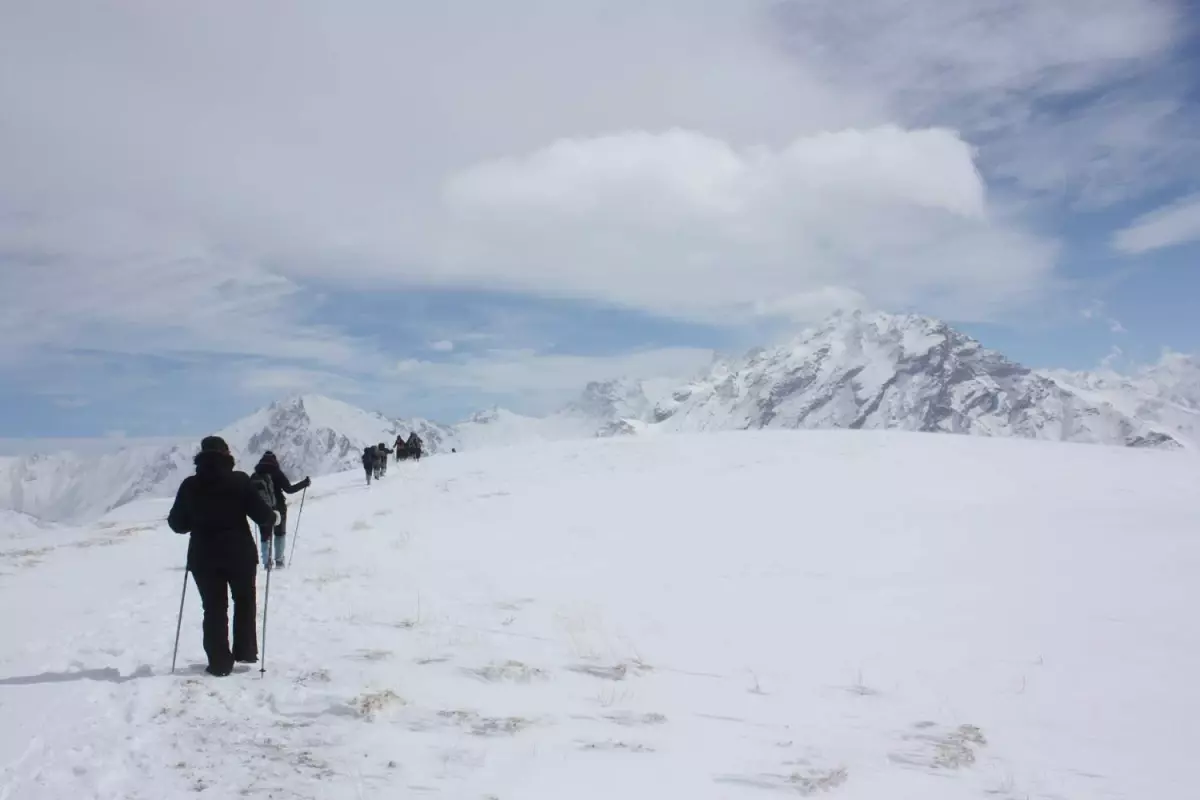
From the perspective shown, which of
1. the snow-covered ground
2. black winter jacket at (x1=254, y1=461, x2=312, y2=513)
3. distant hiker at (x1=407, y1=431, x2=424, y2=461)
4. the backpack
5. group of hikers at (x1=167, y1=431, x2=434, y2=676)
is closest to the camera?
the snow-covered ground

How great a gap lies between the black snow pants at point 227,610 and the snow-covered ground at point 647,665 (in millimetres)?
276

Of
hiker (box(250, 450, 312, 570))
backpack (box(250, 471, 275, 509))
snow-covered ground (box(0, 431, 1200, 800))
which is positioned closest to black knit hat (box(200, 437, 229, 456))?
snow-covered ground (box(0, 431, 1200, 800))

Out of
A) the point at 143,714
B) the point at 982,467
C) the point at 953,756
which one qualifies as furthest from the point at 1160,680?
the point at 982,467

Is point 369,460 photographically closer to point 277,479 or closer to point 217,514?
point 277,479

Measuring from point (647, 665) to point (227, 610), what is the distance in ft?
15.6

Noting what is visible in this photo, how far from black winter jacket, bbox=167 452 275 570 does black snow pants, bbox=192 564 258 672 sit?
94 millimetres

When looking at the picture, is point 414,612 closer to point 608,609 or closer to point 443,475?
point 608,609

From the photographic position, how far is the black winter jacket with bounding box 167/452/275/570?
868 centimetres

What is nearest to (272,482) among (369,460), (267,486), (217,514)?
(267,486)

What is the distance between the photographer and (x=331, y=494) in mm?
34438

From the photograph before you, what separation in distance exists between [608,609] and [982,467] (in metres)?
24.3

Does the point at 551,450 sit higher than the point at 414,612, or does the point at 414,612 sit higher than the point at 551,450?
the point at 551,450

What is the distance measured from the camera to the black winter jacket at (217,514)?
868cm

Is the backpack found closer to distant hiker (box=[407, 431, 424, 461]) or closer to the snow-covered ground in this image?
the snow-covered ground
